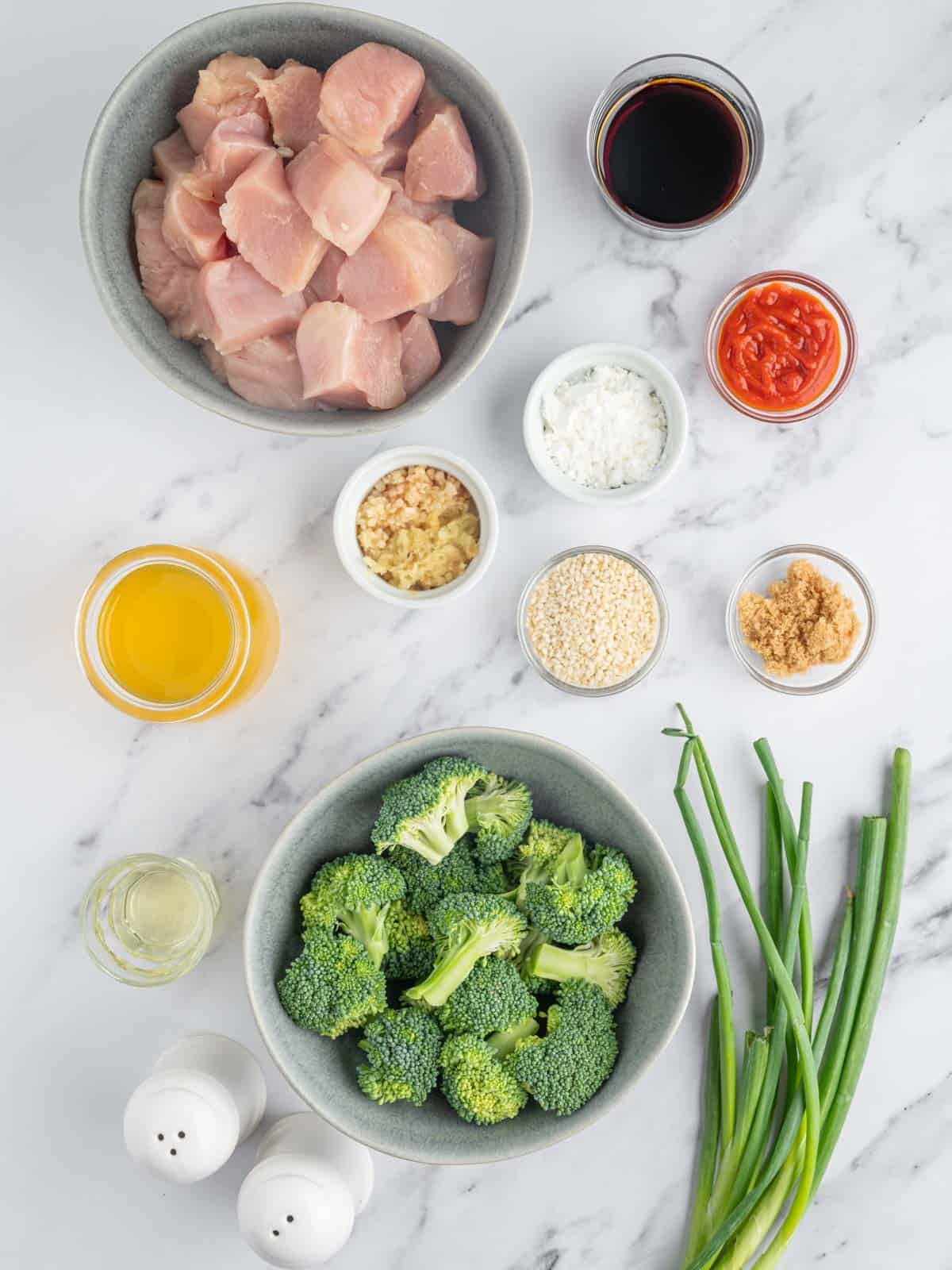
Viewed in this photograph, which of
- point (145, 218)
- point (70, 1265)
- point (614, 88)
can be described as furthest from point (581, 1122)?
point (614, 88)

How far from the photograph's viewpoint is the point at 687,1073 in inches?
73.7

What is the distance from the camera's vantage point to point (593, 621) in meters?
1.79

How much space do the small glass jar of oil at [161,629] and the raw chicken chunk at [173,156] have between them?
550mm

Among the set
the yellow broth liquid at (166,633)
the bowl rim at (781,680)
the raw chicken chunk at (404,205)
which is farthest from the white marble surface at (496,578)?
the raw chicken chunk at (404,205)

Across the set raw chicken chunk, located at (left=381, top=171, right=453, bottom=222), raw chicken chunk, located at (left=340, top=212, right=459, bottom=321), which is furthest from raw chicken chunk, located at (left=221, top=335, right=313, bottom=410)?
raw chicken chunk, located at (left=381, top=171, right=453, bottom=222)

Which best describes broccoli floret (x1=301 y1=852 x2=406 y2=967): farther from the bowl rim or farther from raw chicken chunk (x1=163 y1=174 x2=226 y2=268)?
raw chicken chunk (x1=163 y1=174 x2=226 y2=268)

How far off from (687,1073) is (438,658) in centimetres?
83

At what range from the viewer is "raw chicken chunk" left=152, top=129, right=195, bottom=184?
5.23 ft

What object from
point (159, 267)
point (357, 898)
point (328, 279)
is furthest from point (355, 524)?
point (357, 898)

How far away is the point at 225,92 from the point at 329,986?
51.0 inches

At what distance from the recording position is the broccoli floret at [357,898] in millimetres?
1658

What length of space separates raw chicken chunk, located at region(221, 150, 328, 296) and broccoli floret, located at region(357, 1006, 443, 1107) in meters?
1.10

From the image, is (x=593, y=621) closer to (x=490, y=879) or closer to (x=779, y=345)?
(x=490, y=879)

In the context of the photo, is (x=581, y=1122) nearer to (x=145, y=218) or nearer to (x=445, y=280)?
(x=445, y=280)
